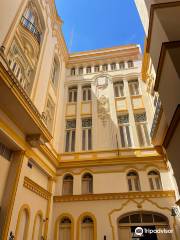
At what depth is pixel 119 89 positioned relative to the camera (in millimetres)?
16156

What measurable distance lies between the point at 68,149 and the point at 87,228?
17.0 feet

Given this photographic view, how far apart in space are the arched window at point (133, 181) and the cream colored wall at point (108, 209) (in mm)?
766

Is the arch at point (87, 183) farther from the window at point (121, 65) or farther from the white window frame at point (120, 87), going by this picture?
the window at point (121, 65)

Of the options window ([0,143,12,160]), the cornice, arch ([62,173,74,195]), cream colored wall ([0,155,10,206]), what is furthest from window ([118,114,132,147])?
cream colored wall ([0,155,10,206])

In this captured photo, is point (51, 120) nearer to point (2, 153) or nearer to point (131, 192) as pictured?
point (2, 153)

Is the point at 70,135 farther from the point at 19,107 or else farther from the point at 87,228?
the point at 19,107

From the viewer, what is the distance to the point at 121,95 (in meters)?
15.7

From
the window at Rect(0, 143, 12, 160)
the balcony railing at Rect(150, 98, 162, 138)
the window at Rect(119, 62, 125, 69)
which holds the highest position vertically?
the window at Rect(119, 62, 125, 69)

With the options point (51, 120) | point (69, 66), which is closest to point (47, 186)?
point (51, 120)

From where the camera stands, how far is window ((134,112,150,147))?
42.2 ft

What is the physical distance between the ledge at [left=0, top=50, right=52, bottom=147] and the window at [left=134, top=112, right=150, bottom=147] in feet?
22.5

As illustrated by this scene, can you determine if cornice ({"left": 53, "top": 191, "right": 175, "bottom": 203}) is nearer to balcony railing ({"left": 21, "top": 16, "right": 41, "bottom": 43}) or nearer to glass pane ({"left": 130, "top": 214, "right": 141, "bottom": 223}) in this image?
glass pane ({"left": 130, "top": 214, "right": 141, "bottom": 223})

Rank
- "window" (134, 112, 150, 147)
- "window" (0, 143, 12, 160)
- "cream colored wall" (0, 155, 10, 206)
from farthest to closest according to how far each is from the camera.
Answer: "window" (134, 112, 150, 147)
"window" (0, 143, 12, 160)
"cream colored wall" (0, 155, 10, 206)

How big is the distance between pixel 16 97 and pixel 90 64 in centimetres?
1288
